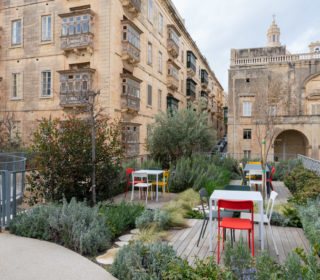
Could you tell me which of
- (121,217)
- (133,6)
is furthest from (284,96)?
(121,217)

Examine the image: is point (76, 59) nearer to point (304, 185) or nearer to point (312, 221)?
point (304, 185)

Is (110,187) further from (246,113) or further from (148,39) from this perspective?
(246,113)

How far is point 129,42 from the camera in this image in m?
19.6

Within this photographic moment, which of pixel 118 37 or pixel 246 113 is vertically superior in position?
pixel 118 37

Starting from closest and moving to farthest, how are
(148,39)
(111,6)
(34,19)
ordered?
(111,6)
(34,19)
(148,39)

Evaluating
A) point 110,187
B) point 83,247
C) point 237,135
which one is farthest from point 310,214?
point 237,135

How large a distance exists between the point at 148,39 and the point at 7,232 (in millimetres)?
20946

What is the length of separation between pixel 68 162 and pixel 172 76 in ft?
75.6

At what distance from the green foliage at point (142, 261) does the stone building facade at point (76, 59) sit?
12.8 m

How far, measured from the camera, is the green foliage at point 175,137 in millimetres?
14391

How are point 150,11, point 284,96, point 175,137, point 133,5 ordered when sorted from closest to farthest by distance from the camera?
point 175,137 → point 133,5 → point 150,11 → point 284,96

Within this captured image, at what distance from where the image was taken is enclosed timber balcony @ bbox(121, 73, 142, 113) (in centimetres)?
1952

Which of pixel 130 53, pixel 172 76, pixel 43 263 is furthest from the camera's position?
pixel 172 76

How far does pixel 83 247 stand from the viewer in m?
Answer: 4.83
